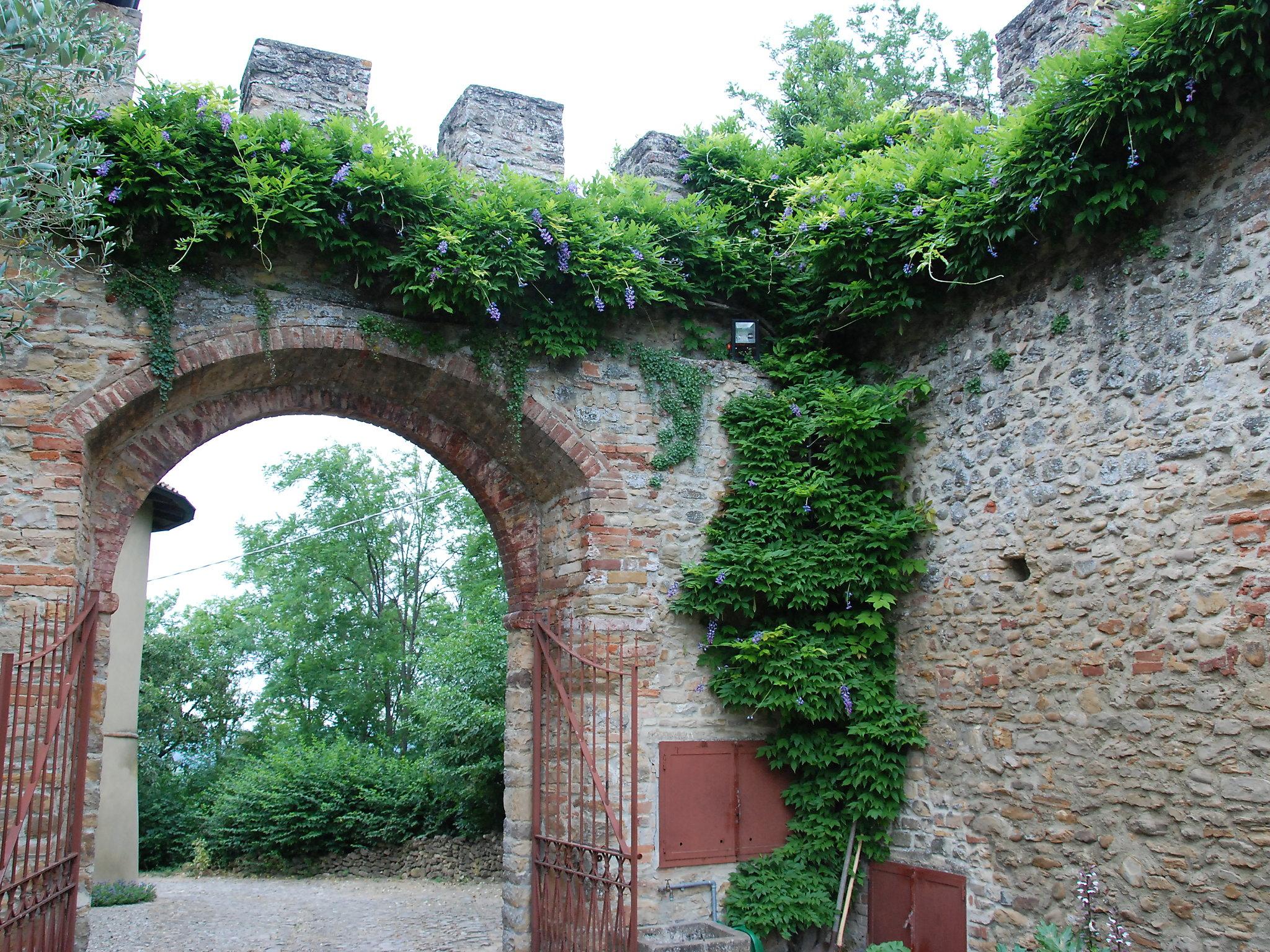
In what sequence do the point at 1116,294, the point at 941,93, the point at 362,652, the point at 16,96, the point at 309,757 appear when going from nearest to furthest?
the point at 16,96 < the point at 1116,294 < the point at 941,93 < the point at 309,757 < the point at 362,652

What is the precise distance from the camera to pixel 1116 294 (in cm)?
522

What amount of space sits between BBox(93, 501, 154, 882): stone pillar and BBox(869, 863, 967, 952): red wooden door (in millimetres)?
7645

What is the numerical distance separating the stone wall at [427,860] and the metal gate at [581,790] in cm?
498

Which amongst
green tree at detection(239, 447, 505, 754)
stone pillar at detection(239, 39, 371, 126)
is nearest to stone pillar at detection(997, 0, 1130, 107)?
stone pillar at detection(239, 39, 371, 126)

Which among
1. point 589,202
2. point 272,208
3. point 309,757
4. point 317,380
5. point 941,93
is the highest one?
point 941,93

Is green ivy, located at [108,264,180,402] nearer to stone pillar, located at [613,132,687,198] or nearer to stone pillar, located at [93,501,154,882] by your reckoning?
stone pillar, located at [613,132,687,198]

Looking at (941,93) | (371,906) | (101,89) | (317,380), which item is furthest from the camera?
(371,906)

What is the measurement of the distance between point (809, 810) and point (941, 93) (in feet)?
16.6

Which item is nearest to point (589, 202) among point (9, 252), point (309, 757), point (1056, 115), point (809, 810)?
point (1056, 115)

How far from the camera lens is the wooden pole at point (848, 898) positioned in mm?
6066

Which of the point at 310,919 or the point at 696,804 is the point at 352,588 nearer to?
the point at 310,919

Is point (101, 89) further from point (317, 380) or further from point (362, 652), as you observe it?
point (362, 652)

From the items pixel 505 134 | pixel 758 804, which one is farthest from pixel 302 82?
pixel 758 804

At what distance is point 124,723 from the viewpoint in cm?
1069
